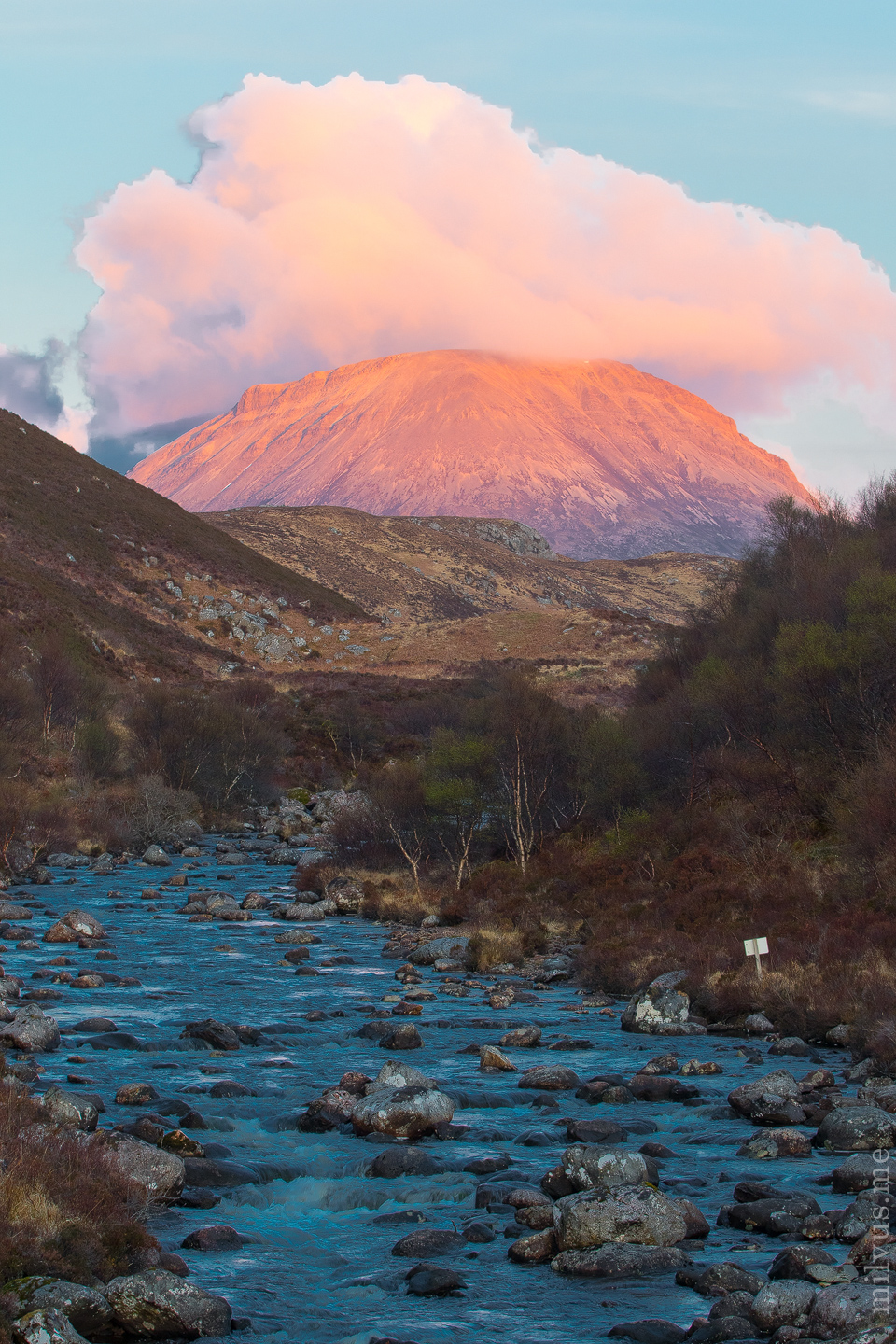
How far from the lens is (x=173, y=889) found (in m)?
32.4

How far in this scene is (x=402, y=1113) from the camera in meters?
12.9

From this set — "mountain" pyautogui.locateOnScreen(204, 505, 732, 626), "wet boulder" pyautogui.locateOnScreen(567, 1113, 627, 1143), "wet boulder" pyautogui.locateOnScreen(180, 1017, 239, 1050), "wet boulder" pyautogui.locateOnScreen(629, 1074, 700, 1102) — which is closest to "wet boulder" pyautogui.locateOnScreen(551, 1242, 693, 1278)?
"wet boulder" pyautogui.locateOnScreen(567, 1113, 627, 1143)

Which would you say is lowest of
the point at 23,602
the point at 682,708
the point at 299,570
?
the point at 682,708

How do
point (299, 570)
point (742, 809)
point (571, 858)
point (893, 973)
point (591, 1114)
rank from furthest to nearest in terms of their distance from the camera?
1. point (299, 570)
2. point (571, 858)
3. point (742, 809)
4. point (893, 973)
5. point (591, 1114)

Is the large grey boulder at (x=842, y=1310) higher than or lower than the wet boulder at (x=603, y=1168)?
higher

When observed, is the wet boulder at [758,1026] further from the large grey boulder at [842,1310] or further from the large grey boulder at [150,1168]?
the large grey boulder at [150,1168]

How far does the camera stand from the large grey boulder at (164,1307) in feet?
26.0

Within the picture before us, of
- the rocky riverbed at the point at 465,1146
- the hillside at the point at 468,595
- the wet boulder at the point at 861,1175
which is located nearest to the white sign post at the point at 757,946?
the rocky riverbed at the point at 465,1146

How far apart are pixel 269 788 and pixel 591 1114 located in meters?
40.6

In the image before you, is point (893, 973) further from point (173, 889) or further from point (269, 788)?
point (269, 788)

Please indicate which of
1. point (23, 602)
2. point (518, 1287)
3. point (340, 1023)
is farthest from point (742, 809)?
point (23, 602)

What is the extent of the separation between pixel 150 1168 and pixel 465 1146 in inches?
144

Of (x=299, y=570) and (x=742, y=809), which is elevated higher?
(x=299, y=570)

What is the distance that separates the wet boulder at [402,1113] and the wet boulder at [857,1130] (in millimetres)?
4318
